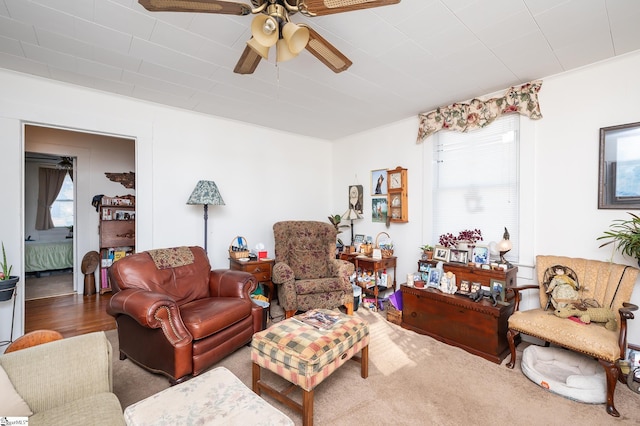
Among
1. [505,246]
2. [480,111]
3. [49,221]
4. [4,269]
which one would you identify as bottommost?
[4,269]

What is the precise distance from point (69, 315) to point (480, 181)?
199 inches

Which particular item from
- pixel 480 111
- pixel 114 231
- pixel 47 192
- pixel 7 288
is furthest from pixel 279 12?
pixel 47 192

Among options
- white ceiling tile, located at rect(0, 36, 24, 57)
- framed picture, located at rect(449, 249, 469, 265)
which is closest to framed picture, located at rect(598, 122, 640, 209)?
framed picture, located at rect(449, 249, 469, 265)

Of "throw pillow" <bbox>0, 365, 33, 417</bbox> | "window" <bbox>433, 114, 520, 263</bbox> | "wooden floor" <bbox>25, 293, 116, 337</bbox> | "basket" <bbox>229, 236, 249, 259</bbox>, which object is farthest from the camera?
"basket" <bbox>229, 236, 249, 259</bbox>

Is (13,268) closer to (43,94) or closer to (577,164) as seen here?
(43,94)

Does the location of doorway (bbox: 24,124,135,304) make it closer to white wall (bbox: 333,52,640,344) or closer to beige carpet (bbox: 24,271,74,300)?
beige carpet (bbox: 24,271,74,300)

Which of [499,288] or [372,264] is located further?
[372,264]

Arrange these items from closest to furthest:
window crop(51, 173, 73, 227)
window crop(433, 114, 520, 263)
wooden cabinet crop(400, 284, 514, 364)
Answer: wooden cabinet crop(400, 284, 514, 364) < window crop(433, 114, 520, 263) < window crop(51, 173, 73, 227)

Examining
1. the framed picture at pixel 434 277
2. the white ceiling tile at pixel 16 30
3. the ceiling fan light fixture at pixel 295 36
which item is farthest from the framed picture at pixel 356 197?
the white ceiling tile at pixel 16 30

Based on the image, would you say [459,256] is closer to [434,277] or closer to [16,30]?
[434,277]

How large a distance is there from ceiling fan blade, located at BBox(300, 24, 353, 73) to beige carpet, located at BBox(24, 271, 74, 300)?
5.09m

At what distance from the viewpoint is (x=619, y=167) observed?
227 cm

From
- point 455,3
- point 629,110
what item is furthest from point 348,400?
point 629,110

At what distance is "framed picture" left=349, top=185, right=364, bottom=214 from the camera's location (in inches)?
174
